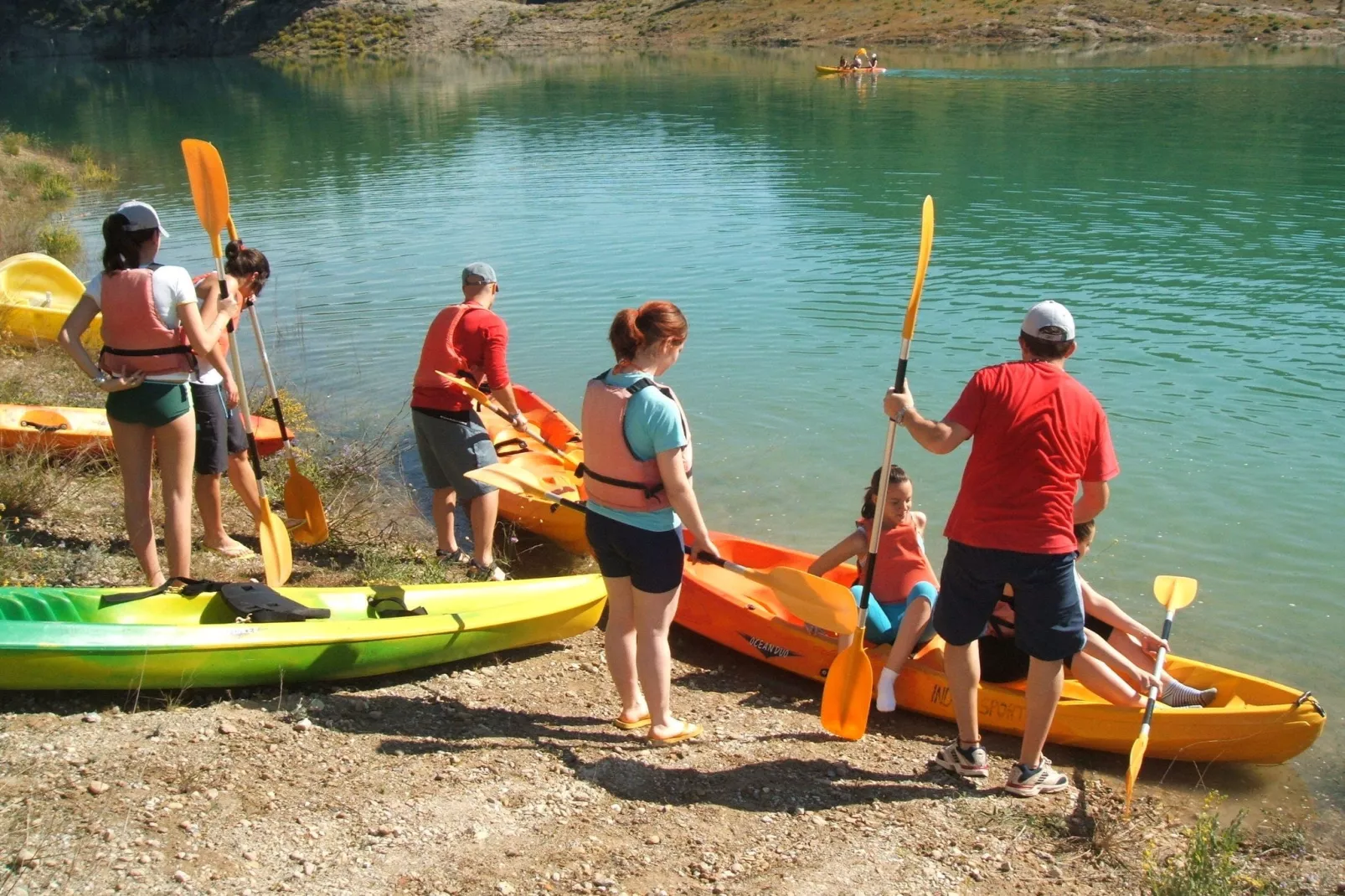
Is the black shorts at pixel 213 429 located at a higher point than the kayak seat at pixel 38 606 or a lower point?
higher

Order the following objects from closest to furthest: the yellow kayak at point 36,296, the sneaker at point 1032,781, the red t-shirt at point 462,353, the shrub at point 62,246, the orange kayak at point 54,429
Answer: the sneaker at point 1032,781
the red t-shirt at point 462,353
the orange kayak at point 54,429
the yellow kayak at point 36,296
the shrub at point 62,246

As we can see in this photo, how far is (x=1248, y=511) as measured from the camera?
833cm

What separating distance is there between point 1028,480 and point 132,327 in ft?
11.8

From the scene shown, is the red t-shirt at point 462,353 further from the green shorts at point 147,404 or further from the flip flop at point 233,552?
the green shorts at point 147,404

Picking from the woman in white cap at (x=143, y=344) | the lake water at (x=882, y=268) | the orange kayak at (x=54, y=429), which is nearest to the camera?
the woman in white cap at (x=143, y=344)

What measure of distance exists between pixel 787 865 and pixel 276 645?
86.3 inches

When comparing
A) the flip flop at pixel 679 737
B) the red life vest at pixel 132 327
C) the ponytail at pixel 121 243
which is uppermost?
the ponytail at pixel 121 243

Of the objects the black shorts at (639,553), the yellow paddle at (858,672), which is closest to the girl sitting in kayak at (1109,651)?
the yellow paddle at (858,672)

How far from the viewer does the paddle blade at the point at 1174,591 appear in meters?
5.65

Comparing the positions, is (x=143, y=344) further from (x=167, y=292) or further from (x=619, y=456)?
(x=619, y=456)

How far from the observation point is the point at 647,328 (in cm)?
409

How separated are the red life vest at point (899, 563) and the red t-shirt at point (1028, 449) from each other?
160cm

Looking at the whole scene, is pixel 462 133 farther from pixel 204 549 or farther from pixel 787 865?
pixel 787 865

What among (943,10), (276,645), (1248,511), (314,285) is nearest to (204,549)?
(276,645)
